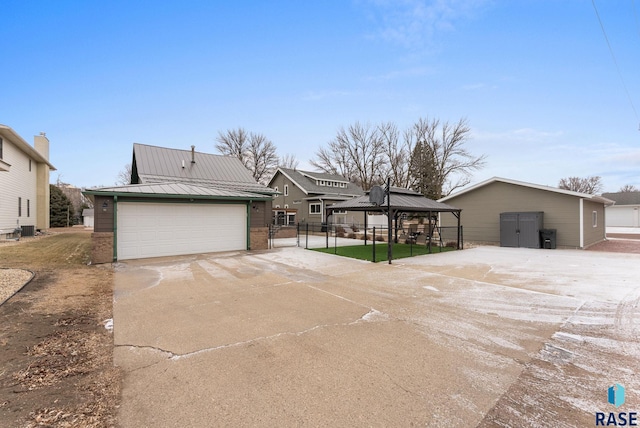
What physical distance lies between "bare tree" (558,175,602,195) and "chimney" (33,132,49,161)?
7126cm

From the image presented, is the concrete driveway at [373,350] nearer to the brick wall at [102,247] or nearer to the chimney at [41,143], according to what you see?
the brick wall at [102,247]

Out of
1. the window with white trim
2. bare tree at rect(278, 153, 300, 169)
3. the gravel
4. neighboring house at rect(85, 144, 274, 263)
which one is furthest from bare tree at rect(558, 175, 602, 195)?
the gravel

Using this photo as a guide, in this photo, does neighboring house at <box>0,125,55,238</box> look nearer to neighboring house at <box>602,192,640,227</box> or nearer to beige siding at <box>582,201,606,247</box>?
beige siding at <box>582,201,606,247</box>

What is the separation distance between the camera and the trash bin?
14070 millimetres

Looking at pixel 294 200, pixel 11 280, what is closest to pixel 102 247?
pixel 11 280

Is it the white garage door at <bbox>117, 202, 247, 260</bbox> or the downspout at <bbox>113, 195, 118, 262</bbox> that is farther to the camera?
the white garage door at <bbox>117, 202, 247, 260</bbox>

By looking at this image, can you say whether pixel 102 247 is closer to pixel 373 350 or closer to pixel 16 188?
pixel 373 350

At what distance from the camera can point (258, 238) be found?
1319cm

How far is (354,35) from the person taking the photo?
46.0 ft

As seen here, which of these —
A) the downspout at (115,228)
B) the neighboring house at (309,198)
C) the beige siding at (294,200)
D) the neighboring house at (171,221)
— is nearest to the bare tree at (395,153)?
the neighboring house at (309,198)

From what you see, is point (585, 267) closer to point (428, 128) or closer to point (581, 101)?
point (581, 101)

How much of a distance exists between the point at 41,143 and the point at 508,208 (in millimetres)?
33651

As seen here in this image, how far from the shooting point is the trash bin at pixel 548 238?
14.1 metres

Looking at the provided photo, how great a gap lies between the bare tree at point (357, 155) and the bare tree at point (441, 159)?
496cm
